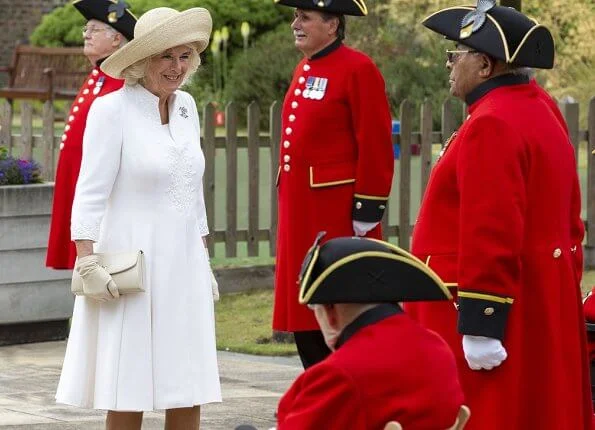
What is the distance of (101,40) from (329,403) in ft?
16.3

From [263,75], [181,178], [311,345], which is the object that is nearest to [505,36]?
[181,178]

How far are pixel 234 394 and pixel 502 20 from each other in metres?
3.47

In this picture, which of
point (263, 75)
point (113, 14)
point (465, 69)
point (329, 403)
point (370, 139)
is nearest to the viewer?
point (329, 403)

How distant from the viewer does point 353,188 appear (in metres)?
7.21

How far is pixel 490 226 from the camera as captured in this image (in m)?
4.84

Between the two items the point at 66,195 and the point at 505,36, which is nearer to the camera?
the point at 505,36

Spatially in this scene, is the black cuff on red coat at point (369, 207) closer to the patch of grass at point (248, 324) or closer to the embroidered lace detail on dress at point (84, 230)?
the embroidered lace detail on dress at point (84, 230)

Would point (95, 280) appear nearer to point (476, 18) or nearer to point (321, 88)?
point (476, 18)

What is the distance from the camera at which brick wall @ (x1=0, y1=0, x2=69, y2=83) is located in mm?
34781

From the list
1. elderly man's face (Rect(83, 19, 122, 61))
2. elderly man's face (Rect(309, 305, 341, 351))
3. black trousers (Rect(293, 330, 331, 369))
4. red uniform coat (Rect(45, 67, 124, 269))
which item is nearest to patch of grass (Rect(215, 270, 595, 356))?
red uniform coat (Rect(45, 67, 124, 269))

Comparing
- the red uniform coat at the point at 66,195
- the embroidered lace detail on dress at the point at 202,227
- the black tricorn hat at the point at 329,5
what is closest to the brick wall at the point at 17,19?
the red uniform coat at the point at 66,195

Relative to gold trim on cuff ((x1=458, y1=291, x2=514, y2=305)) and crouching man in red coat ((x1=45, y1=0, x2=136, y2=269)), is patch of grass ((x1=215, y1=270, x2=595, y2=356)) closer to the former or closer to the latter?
crouching man in red coat ((x1=45, y1=0, x2=136, y2=269))

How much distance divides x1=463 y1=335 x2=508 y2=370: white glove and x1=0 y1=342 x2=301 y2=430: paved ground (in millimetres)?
2439

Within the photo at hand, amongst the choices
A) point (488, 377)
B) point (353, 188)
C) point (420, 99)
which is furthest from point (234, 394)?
point (420, 99)
